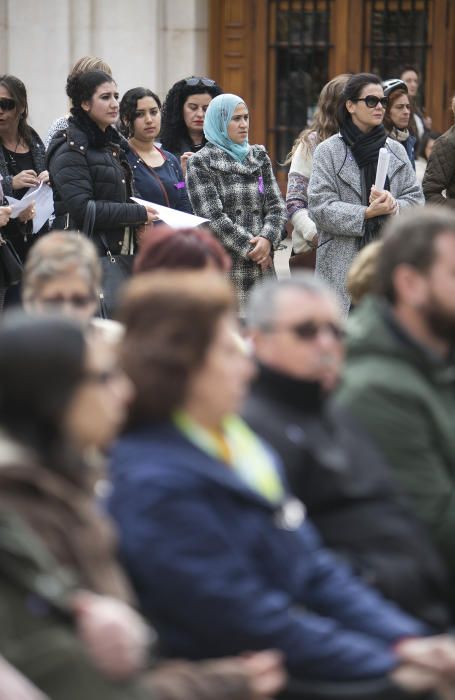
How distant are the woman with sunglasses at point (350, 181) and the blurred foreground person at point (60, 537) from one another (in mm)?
5369

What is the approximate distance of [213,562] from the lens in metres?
3.17

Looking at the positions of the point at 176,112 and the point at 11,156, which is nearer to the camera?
the point at 11,156

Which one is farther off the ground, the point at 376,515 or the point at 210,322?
the point at 210,322

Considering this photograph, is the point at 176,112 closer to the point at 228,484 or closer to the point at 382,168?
the point at 382,168

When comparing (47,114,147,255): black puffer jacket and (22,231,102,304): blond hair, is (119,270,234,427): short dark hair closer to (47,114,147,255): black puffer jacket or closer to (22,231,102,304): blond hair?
(22,231,102,304): blond hair

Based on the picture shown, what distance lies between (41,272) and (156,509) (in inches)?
66.4

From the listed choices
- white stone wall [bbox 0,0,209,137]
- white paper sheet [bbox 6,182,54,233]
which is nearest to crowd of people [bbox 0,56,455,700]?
white paper sheet [bbox 6,182,54,233]

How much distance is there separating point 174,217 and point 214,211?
0.51 m

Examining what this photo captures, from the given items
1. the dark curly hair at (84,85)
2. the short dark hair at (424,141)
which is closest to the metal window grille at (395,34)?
the short dark hair at (424,141)

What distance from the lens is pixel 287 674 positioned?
3.33 metres

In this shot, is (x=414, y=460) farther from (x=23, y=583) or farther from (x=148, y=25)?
(x=148, y=25)

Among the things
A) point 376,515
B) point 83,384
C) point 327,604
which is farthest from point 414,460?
point 83,384

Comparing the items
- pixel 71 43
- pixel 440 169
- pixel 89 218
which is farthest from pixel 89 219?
pixel 71 43

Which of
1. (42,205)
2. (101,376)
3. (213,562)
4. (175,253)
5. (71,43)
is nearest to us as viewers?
(101,376)
